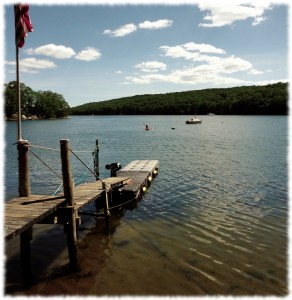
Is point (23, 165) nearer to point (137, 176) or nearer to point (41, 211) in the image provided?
point (41, 211)

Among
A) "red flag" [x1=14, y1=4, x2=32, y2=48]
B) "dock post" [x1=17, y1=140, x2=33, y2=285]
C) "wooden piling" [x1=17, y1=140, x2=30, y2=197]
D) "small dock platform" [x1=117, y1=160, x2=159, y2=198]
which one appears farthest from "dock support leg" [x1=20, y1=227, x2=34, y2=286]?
"small dock platform" [x1=117, y1=160, x2=159, y2=198]

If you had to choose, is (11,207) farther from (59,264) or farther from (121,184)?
(121,184)

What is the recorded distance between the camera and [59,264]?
10750 mm

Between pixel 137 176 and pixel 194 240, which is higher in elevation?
pixel 137 176

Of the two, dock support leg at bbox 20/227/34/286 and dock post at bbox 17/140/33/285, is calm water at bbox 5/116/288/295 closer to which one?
dock support leg at bbox 20/227/34/286

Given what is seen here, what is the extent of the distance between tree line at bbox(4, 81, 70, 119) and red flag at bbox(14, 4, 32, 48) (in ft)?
463

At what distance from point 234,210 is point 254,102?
180155 mm

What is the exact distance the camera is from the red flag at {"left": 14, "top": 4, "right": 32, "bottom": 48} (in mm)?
10070

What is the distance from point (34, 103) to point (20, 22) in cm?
16175

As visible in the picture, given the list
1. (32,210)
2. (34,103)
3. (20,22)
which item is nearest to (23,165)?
(32,210)

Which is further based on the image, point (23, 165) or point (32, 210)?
point (23, 165)

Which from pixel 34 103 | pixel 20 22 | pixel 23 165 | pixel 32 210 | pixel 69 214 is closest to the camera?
pixel 32 210

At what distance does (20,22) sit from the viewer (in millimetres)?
10086

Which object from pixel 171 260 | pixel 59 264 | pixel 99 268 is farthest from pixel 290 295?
pixel 59 264
